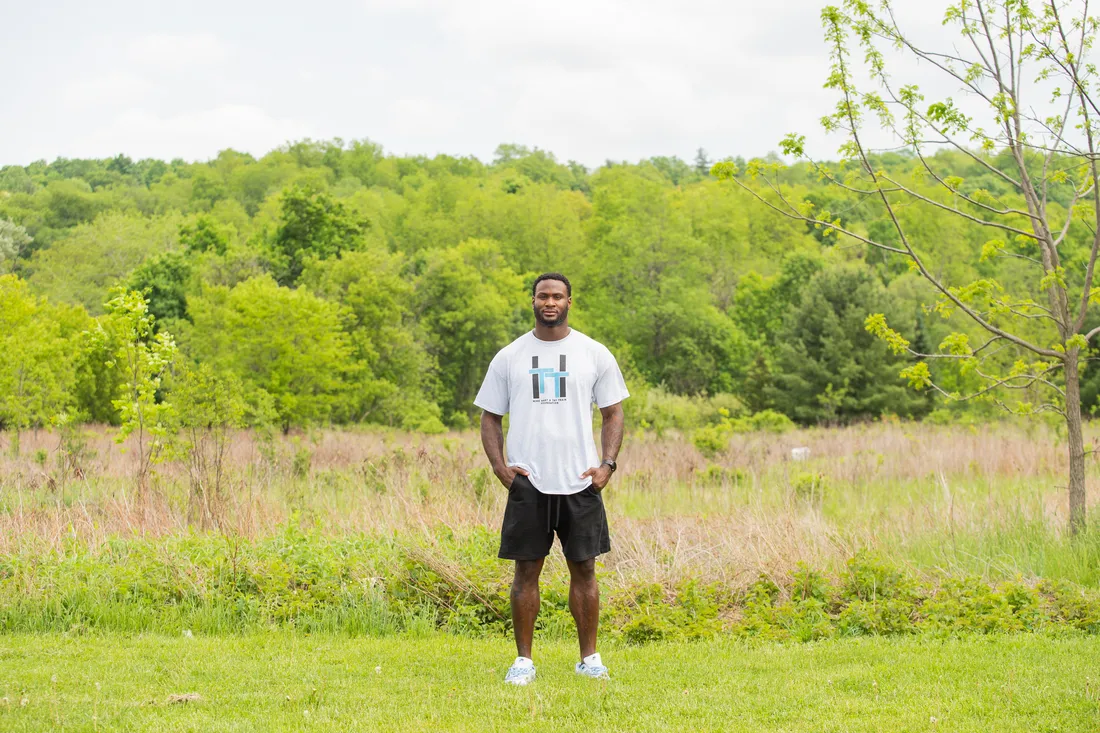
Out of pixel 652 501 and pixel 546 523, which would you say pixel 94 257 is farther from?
pixel 546 523

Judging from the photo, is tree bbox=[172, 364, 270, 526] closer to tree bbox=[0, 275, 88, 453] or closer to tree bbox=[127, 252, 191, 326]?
tree bbox=[0, 275, 88, 453]

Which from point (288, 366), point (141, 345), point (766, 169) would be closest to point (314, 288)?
point (288, 366)

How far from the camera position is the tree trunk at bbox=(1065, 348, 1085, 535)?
859 centimetres

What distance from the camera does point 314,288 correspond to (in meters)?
42.9

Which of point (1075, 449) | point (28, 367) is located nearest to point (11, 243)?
point (28, 367)

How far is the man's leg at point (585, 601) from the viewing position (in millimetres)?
5449

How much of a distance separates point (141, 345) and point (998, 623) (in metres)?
9.15

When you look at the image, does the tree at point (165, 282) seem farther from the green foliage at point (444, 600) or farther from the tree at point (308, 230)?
the green foliage at point (444, 600)

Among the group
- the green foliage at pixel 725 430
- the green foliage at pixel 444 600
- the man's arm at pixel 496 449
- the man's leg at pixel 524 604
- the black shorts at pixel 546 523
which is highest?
the man's arm at pixel 496 449

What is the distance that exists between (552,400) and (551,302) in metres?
0.50

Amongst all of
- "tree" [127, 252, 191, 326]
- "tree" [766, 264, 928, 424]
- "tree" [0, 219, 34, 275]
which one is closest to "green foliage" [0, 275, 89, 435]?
"tree" [127, 252, 191, 326]

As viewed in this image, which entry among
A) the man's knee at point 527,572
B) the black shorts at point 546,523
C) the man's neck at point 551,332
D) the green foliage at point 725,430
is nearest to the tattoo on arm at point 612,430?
the black shorts at point 546,523

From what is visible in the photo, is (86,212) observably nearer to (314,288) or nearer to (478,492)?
(314,288)

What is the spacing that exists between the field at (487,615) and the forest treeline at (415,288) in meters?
2.51
